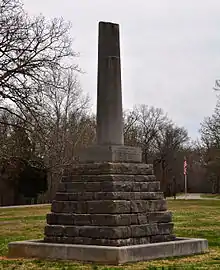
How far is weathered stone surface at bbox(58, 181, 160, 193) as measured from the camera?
12.1m

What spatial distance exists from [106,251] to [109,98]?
3.27 metres

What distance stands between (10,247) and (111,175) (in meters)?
2.68

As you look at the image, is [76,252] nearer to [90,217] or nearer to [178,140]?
[90,217]

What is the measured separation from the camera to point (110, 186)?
476 inches

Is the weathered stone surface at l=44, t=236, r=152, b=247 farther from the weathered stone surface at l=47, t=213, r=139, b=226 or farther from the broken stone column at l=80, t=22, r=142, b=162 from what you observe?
the broken stone column at l=80, t=22, r=142, b=162

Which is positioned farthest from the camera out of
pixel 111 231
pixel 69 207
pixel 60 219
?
pixel 60 219

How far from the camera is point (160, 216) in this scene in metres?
12.7

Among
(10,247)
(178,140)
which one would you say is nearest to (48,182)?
(178,140)

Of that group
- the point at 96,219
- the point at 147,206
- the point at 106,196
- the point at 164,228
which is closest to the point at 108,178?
the point at 106,196

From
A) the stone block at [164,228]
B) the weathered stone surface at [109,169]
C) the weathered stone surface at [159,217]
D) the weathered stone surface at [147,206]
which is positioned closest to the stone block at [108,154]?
the weathered stone surface at [109,169]

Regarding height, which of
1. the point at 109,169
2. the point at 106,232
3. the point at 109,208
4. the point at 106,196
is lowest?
the point at 106,232

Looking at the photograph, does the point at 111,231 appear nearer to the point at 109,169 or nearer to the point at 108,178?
the point at 108,178

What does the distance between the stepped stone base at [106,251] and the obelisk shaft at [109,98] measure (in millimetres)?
2376

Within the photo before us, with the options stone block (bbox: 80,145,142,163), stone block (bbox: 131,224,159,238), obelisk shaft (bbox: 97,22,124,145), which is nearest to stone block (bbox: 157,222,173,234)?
stone block (bbox: 131,224,159,238)
